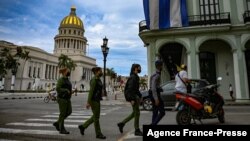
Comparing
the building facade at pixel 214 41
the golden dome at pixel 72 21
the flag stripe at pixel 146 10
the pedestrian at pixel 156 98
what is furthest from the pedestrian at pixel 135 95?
the golden dome at pixel 72 21

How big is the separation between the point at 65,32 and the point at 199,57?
104416 mm

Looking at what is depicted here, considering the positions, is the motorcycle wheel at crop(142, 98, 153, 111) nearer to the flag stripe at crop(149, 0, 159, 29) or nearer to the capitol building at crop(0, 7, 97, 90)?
the flag stripe at crop(149, 0, 159, 29)

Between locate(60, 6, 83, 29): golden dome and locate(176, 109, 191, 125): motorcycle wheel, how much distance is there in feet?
384

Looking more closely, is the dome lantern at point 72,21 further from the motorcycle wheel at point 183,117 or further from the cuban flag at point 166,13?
the motorcycle wheel at point 183,117

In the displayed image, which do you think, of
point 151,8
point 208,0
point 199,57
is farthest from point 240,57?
point 151,8

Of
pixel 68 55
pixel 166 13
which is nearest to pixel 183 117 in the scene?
pixel 166 13

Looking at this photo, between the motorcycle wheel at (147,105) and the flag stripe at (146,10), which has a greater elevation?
the flag stripe at (146,10)

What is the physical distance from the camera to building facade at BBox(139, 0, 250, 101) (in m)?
19.8

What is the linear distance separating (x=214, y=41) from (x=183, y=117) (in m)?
16.7

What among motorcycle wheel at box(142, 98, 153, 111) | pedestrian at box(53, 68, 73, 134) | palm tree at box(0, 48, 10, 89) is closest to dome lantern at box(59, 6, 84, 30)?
palm tree at box(0, 48, 10, 89)

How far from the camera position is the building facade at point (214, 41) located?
19812 mm

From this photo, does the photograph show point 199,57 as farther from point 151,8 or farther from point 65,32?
point 65,32

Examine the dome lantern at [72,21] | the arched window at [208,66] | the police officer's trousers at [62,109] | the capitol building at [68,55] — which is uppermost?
the dome lantern at [72,21]

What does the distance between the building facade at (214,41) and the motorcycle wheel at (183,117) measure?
537 inches
